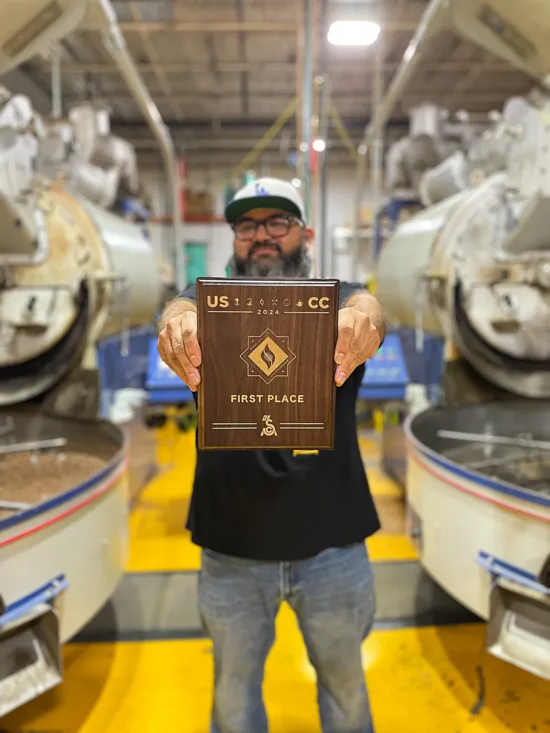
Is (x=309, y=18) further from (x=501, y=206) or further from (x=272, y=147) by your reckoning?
(x=272, y=147)

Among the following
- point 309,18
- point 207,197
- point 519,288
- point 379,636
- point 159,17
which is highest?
point 159,17

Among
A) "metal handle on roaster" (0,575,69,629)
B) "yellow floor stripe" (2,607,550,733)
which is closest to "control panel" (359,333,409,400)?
"yellow floor stripe" (2,607,550,733)

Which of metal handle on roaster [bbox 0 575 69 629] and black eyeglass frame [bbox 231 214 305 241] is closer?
black eyeglass frame [bbox 231 214 305 241]

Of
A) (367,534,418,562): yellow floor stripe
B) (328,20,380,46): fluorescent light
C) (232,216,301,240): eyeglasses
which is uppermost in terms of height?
(328,20,380,46): fluorescent light

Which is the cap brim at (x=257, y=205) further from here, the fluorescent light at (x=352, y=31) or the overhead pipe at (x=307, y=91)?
the fluorescent light at (x=352, y=31)

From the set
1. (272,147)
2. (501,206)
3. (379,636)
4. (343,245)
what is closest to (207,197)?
(272,147)

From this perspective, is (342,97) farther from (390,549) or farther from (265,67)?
(390,549)

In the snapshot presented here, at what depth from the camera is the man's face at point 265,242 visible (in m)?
1.17

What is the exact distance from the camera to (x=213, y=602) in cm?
116

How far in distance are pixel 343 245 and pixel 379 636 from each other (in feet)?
16.6

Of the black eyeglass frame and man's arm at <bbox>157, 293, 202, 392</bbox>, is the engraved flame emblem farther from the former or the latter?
the black eyeglass frame

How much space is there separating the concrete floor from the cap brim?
1450 millimetres

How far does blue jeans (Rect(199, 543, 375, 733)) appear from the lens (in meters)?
1.14

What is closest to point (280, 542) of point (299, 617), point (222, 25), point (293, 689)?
point (299, 617)
